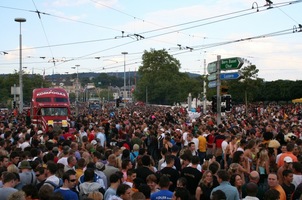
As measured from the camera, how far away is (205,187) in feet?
27.0

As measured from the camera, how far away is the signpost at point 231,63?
2225cm

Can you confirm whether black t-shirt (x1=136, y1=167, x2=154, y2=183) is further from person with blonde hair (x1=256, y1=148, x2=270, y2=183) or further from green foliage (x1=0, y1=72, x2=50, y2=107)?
green foliage (x1=0, y1=72, x2=50, y2=107)

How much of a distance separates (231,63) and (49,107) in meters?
16.3

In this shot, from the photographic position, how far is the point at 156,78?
11569cm

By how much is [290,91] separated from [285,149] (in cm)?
8012

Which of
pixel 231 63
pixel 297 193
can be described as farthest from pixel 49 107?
pixel 297 193

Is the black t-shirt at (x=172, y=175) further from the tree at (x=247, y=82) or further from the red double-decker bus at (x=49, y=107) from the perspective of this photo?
the tree at (x=247, y=82)

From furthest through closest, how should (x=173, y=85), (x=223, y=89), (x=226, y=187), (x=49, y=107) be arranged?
(x=173, y=85)
(x=49, y=107)
(x=223, y=89)
(x=226, y=187)

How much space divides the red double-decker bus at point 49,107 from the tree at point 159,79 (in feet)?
218

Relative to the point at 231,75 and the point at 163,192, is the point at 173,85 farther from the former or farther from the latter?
the point at 163,192

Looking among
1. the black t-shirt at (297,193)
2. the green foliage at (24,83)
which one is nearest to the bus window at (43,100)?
the black t-shirt at (297,193)

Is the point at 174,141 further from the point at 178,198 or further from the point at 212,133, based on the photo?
the point at 178,198

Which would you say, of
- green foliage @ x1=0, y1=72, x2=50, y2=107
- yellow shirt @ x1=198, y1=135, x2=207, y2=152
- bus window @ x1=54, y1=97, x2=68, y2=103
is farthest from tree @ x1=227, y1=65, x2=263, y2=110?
green foliage @ x1=0, y1=72, x2=50, y2=107

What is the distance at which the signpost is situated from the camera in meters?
22.3
